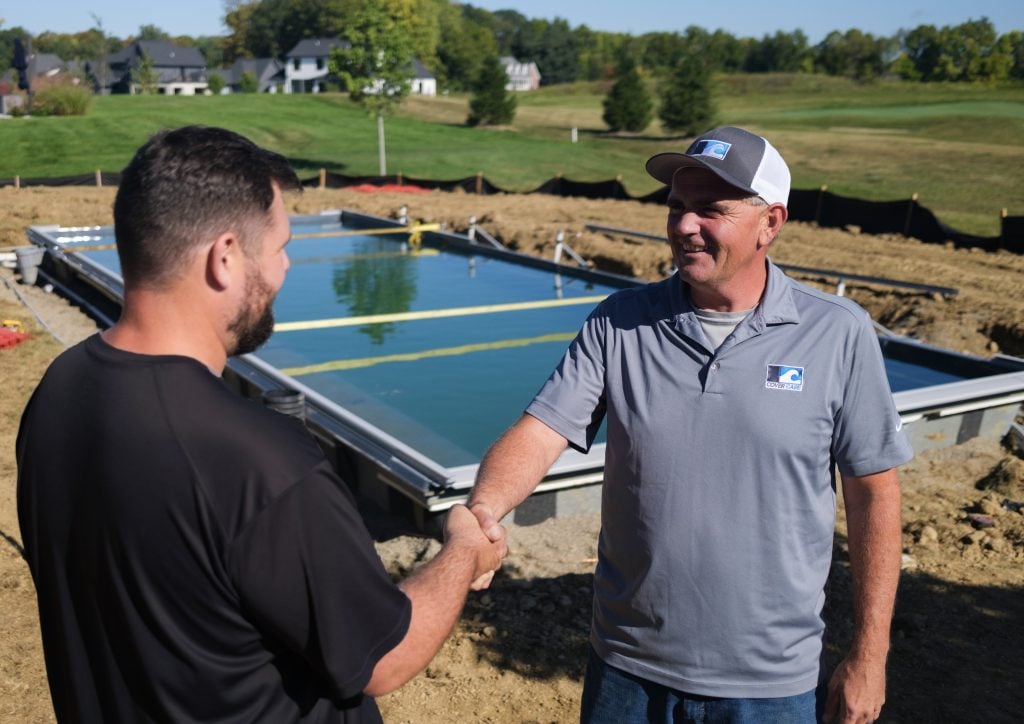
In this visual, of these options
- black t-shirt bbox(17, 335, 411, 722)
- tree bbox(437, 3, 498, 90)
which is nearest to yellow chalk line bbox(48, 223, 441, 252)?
black t-shirt bbox(17, 335, 411, 722)

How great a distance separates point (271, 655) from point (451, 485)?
4.12 meters

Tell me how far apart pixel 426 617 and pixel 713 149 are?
4.97 ft

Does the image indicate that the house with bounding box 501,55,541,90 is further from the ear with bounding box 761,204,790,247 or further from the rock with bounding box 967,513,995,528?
the ear with bounding box 761,204,790,247

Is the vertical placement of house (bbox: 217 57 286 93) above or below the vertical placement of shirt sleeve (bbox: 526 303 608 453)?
above

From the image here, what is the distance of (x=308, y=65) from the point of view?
98.1 metres

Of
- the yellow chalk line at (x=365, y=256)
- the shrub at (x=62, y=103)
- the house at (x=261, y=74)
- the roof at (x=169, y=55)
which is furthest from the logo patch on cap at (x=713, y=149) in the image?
the roof at (x=169, y=55)

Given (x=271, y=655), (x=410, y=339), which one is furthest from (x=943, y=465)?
(x=271, y=655)

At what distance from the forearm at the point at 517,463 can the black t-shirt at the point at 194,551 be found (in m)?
0.91

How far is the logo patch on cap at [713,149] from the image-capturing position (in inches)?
101

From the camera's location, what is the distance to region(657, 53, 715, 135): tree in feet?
149

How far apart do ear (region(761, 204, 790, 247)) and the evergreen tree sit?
4890 cm

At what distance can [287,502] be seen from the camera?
154 centimetres

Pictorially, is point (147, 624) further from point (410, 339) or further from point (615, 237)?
point (615, 237)

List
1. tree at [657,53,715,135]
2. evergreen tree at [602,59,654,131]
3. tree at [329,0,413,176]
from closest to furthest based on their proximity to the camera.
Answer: tree at [329,0,413,176]
tree at [657,53,715,135]
evergreen tree at [602,59,654,131]
